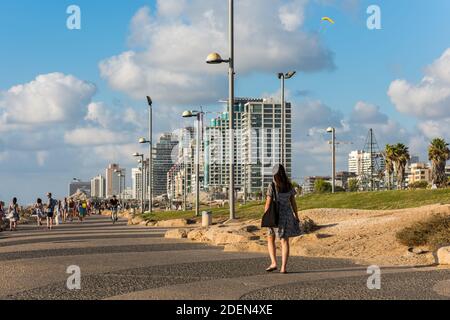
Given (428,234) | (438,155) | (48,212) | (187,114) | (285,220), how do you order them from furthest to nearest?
(438,155)
(187,114)
(48,212)
(428,234)
(285,220)

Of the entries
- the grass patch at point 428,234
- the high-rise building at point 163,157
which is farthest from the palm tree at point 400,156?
the grass patch at point 428,234

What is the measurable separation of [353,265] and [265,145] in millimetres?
87502

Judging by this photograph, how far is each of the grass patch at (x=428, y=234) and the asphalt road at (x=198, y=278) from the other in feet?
6.67

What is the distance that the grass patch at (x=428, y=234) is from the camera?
13.7 meters

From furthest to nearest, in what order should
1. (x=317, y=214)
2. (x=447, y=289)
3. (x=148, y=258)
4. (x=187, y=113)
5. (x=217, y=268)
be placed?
(x=187, y=113) < (x=317, y=214) < (x=148, y=258) < (x=217, y=268) < (x=447, y=289)

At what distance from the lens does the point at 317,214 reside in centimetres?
2170

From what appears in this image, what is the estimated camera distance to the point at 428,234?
14023 millimetres

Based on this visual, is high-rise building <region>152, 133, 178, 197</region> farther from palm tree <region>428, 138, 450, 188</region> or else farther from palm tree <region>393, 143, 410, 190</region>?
palm tree <region>428, 138, 450, 188</region>

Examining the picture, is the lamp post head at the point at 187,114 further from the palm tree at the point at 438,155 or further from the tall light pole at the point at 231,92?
the palm tree at the point at 438,155

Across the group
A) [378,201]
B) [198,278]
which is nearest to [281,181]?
[198,278]

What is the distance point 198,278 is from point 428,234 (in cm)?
597

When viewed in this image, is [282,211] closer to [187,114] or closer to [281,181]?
[281,181]
